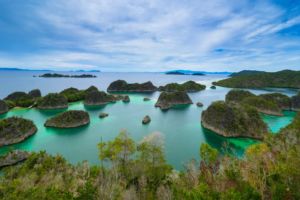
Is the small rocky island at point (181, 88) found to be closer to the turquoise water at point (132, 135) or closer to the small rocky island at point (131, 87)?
the small rocky island at point (131, 87)

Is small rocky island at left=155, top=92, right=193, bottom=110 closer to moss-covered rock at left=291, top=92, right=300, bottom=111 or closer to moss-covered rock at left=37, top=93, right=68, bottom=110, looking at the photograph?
moss-covered rock at left=37, top=93, right=68, bottom=110

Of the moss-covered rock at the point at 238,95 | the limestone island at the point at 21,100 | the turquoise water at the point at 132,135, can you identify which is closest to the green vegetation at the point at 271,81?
the moss-covered rock at the point at 238,95

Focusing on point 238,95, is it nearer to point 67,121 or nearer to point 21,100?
point 67,121

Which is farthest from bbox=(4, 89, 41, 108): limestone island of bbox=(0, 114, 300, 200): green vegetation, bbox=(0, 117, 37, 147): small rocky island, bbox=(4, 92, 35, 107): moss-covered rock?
bbox=(0, 114, 300, 200): green vegetation

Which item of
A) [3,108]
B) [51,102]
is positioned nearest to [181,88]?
[51,102]

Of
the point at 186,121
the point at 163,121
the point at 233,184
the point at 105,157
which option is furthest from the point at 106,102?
the point at 233,184

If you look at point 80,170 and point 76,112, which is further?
point 76,112

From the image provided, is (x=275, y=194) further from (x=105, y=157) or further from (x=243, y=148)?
(x=243, y=148)
